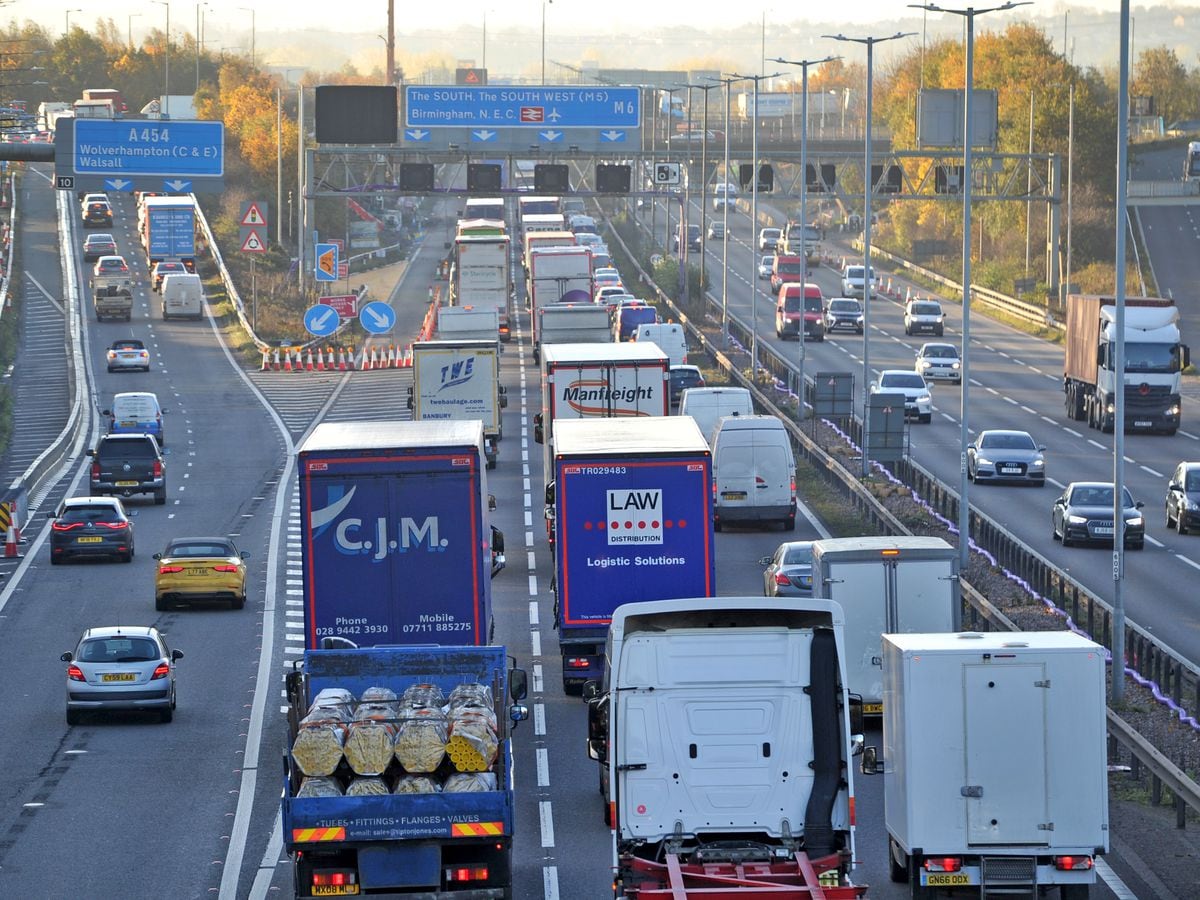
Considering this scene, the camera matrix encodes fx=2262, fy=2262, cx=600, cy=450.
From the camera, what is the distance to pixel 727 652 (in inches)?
659

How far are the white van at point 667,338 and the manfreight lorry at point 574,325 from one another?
9788mm

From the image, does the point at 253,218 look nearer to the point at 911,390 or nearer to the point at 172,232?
the point at 911,390

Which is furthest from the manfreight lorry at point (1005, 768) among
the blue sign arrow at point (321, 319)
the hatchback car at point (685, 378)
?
the blue sign arrow at point (321, 319)

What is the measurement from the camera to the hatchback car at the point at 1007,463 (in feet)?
163

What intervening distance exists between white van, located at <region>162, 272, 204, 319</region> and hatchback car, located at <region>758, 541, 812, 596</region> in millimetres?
→ 61823

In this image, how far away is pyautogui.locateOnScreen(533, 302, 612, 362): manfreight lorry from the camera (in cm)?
5828

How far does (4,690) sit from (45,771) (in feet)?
18.0

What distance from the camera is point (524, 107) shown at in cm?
8544

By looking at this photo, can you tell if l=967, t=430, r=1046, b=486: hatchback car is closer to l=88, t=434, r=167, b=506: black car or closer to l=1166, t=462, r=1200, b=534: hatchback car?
l=1166, t=462, r=1200, b=534: hatchback car

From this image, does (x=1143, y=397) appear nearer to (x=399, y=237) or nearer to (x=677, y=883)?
(x=677, y=883)

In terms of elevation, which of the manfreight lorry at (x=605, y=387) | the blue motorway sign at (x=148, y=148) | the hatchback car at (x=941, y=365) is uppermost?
the blue motorway sign at (x=148, y=148)

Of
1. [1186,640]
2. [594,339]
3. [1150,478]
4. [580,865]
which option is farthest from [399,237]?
[580,865]

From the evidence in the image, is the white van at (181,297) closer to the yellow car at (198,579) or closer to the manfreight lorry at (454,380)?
the manfreight lorry at (454,380)

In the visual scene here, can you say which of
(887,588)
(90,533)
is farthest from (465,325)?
(887,588)
